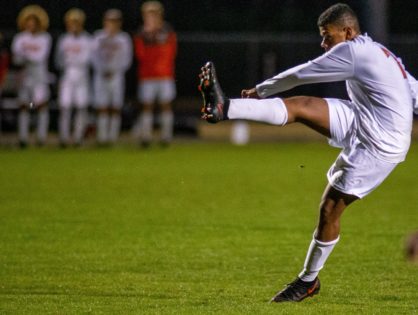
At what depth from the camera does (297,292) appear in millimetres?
7660

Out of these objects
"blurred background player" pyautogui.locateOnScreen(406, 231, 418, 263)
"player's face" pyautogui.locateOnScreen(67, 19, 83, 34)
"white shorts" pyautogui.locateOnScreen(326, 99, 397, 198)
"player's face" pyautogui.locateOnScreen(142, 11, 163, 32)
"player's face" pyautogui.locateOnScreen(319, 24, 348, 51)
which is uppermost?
"player's face" pyautogui.locateOnScreen(319, 24, 348, 51)

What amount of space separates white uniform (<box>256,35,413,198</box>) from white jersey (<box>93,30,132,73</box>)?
42.9 ft

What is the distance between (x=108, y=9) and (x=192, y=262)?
818 inches

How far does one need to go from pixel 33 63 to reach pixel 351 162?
13.7 m

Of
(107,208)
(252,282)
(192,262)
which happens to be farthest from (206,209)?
(252,282)

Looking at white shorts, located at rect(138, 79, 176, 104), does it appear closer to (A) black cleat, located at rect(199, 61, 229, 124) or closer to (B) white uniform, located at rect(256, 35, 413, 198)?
(B) white uniform, located at rect(256, 35, 413, 198)

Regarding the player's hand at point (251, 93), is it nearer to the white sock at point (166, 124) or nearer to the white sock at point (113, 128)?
the white sock at point (166, 124)

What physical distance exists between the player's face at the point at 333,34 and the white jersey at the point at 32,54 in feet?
43.6

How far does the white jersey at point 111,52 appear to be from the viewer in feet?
66.8

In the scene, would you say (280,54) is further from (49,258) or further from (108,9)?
(49,258)

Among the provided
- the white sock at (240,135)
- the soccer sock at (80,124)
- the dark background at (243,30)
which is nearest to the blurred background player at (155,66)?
the soccer sock at (80,124)

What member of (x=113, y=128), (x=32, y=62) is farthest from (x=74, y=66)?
(x=113, y=128)

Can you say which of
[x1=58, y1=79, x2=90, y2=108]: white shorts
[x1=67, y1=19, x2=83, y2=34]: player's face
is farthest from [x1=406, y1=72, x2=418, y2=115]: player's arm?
[x1=58, y1=79, x2=90, y2=108]: white shorts

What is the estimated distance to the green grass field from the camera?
25.2ft
